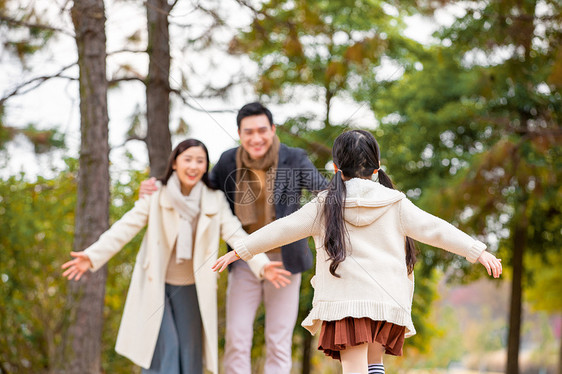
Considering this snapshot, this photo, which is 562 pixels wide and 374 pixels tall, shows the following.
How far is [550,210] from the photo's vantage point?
35.3 ft

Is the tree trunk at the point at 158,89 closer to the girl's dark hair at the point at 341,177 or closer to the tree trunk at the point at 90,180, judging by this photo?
the tree trunk at the point at 90,180

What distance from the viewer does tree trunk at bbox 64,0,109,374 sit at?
189 inches

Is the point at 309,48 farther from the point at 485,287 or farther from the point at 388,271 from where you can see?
the point at 485,287

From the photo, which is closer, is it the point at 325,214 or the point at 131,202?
the point at 325,214

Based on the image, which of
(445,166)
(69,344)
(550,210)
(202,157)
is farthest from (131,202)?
(550,210)

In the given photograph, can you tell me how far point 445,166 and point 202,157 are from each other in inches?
287

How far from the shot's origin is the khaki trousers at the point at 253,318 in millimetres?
4125

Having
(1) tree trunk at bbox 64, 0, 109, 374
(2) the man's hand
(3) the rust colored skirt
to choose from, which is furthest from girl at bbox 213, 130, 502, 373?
(1) tree trunk at bbox 64, 0, 109, 374

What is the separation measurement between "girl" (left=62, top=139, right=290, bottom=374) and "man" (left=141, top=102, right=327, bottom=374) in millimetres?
121

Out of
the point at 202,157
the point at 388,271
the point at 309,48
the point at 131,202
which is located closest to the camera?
the point at 388,271

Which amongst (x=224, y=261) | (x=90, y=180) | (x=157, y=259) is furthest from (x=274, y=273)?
(x=90, y=180)

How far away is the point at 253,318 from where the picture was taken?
14.0 ft

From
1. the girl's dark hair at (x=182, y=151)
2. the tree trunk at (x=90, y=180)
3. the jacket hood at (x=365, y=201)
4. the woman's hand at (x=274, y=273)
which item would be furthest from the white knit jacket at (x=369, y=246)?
the tree trunk at (x=90, y=180)

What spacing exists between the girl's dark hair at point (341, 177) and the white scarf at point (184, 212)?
53.0 inches
